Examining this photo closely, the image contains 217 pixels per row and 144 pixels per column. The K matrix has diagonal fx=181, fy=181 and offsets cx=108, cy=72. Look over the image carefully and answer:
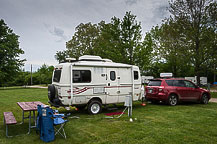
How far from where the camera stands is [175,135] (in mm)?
5383

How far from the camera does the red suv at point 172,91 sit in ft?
35.4

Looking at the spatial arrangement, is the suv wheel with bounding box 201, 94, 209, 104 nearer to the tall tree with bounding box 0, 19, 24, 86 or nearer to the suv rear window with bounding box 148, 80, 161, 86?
the suv rear window with bounding box 148, 80, 161, 86

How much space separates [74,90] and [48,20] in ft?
26.3

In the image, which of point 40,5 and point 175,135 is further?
point 40,5

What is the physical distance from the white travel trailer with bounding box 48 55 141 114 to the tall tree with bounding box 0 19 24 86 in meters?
24.3

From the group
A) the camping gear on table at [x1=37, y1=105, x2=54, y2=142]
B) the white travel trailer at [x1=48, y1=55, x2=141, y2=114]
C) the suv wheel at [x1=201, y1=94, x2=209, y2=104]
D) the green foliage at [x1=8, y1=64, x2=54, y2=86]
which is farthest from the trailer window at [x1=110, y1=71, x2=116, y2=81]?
the green foliage at [x1=8, y1=64, x2=54, y2=86]

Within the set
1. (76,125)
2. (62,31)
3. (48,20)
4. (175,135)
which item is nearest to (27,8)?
(48,20)

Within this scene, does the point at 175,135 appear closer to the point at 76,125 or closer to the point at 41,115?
the point at 76,125

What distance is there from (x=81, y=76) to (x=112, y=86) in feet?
5.67

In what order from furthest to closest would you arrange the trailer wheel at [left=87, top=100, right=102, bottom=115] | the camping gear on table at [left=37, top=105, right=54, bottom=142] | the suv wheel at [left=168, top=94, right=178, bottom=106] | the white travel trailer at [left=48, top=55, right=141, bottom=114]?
the suv wheel at [left=168, top=94, right=178, bottom=106] < the trailer wheel at [left=87, top=100, right=102, bottom=115] < the white travel trailer at [left=48, top=55, right=141, bottom=114] < the camping gear on table at [left=37, top=105, right=54, bottom=142]

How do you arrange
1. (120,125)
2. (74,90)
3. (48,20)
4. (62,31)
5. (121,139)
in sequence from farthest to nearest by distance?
(62,31), (48,20), (74,90), (120,125), (121,139)

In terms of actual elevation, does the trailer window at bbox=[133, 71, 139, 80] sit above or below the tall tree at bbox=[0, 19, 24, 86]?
below

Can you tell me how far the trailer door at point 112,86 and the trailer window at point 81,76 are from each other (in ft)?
3.57

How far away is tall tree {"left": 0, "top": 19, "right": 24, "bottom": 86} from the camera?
1133 inches
